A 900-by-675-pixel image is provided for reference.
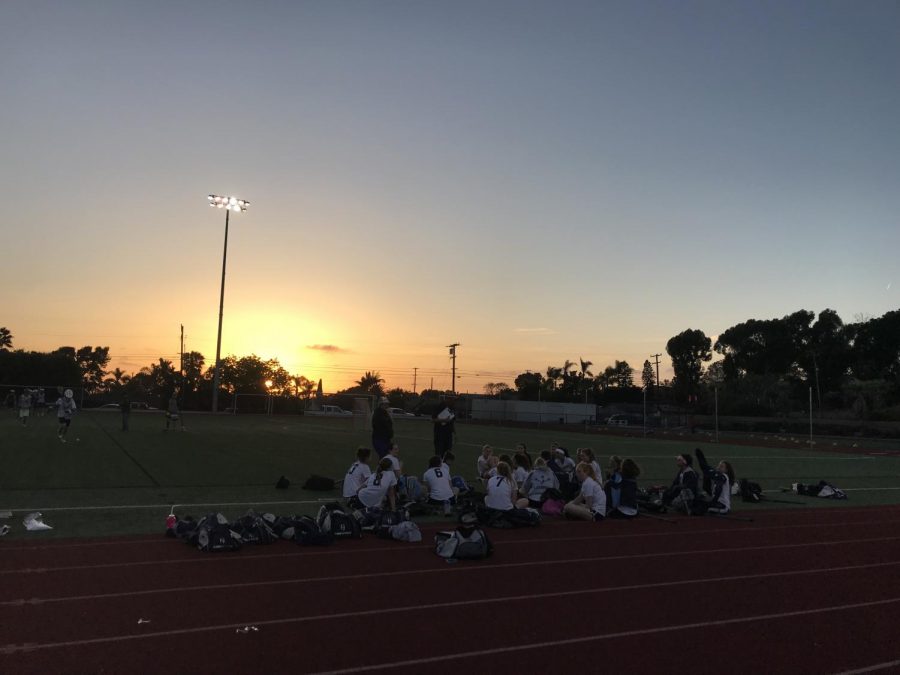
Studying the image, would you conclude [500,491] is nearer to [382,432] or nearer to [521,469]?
[521,469]

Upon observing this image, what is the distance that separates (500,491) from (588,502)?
204cm

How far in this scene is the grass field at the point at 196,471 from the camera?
1191 centimetres

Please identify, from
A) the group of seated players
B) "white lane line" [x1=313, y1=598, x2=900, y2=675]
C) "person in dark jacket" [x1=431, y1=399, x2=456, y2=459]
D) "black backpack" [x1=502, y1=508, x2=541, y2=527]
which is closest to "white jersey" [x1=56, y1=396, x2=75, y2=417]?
"person in dark jacket" [x1=431, y1=399, x2=456, y2=459]

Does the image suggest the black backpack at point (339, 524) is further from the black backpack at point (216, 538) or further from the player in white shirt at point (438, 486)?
the player in white shirt at point (438, 486)

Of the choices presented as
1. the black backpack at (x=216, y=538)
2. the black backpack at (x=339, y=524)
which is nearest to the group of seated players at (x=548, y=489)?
the black backpack at (x=339, y=524)

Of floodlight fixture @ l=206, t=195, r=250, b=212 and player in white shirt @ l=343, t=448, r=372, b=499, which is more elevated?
floodlight fixture @ l=206, t=195, r=250, b=212

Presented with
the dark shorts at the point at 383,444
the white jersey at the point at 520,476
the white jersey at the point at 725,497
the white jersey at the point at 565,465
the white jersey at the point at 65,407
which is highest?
the white jersey at the point at 65,407

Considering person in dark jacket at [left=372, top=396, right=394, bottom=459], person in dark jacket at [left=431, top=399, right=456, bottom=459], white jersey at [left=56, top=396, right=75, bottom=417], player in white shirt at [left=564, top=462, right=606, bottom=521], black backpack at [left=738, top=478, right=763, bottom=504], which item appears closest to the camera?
player in white shirt at [left=564, top=462, right=606, bottom=521]

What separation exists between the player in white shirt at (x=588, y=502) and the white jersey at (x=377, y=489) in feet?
11.6

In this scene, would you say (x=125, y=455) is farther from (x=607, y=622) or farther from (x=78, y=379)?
(x=78, y=379)

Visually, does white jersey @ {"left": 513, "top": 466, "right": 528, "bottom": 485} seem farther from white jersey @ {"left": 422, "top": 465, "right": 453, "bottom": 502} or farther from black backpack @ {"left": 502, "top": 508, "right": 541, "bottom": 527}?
black backpack @ {"left": 502, "top": 508, "right": 541, "bottom": 527}

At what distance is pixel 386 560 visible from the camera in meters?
8.73

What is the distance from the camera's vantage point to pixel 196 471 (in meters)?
17.1

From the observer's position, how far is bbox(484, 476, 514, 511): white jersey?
1155cm
